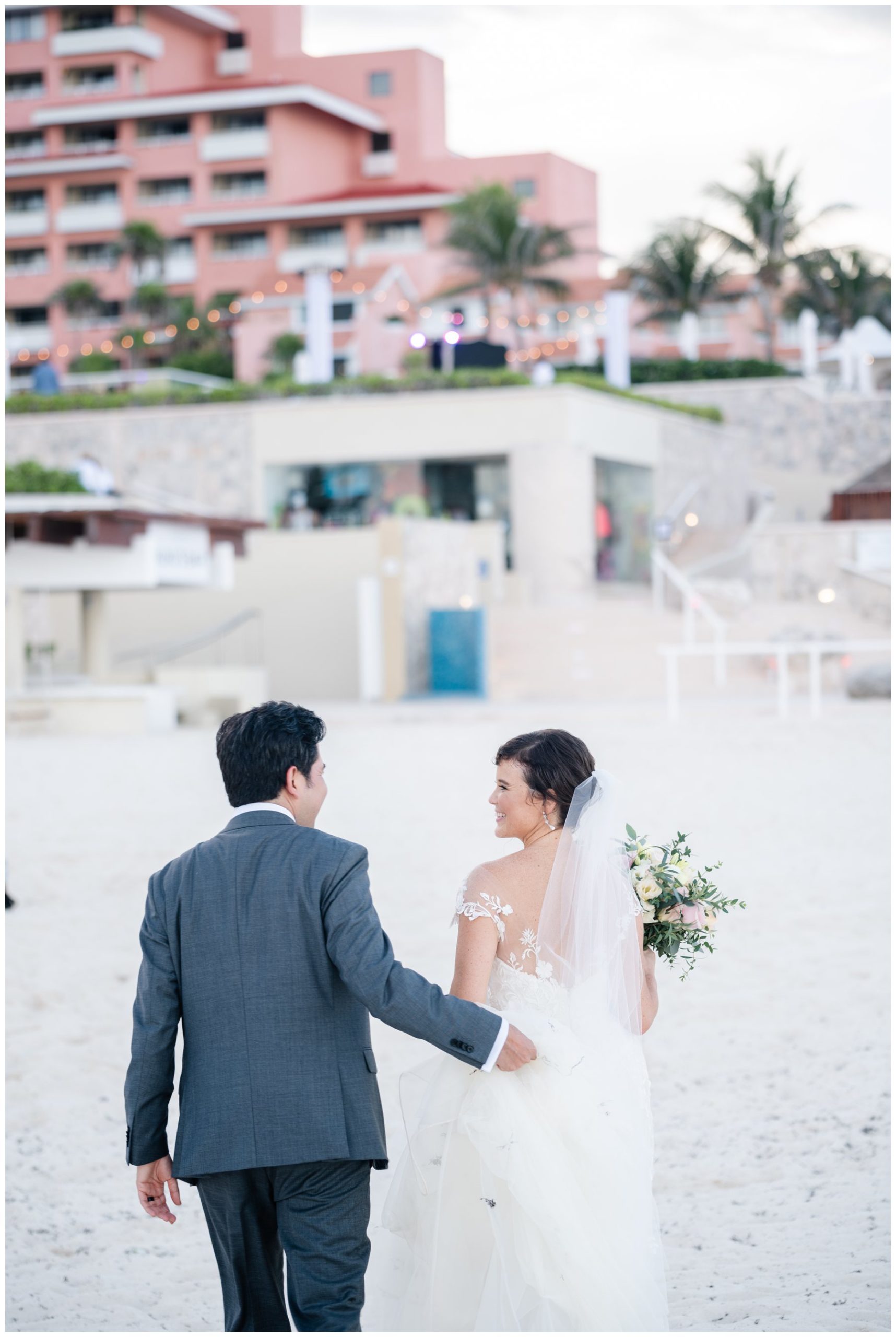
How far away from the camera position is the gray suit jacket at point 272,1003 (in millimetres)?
2615

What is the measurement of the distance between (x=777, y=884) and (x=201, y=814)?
412 centimetres

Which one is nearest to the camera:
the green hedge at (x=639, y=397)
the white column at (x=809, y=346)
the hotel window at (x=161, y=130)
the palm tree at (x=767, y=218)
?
the green hedge at (x=639, y=397)

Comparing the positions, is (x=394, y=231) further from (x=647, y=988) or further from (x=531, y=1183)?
(x=531, y=1183)

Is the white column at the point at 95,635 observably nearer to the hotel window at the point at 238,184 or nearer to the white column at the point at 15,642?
the white column at the point at 15,642

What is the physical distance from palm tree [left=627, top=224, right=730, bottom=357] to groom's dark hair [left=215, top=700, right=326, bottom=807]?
125ft

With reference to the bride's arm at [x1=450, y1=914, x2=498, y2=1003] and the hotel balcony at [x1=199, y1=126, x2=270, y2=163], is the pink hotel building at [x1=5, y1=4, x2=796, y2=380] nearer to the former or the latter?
the hotel balcony at [x1=199, y1=126, x2=270, y2=163]

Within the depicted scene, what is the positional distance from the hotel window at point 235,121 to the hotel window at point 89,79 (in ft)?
10.7

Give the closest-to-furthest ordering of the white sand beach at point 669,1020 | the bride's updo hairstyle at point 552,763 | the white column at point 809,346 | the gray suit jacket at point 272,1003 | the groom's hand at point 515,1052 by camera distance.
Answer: the gray suit jacket at point 272,1003 < the groom's hand at point 515,1052 < the bride's updo hairstyle at point 552,763 < the white sand beach at point 669,1020 < the white column at point 809,346

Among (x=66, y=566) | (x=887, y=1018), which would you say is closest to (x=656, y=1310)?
(x=887, y=1018)

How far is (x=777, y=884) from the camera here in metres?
8.34

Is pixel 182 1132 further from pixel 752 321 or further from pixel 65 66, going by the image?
pixel 65 66

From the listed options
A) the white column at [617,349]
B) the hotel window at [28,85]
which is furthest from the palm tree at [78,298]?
the white column at [617,349]

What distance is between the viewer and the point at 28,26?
160ft

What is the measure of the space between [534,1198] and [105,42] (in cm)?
4961
